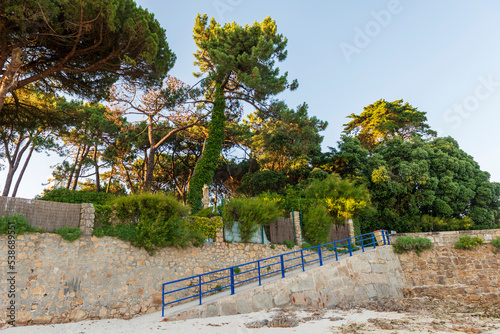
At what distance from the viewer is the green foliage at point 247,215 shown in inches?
538

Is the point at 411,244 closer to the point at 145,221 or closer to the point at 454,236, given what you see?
the point at 454,236

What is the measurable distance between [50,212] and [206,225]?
18.5ft

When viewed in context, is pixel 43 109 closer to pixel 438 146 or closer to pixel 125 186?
pixel 125 186

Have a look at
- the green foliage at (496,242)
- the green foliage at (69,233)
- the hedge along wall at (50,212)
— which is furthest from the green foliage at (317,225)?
the green foliage at (69,233)

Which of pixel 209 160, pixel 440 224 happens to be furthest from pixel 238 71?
pixel 440 224

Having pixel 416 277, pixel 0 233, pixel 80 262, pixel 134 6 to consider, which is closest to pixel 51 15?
pixel 134 6

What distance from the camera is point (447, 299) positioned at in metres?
13.2

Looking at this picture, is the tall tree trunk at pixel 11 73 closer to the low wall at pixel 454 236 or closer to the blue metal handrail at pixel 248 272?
the blue metal handrail at pixel 248 272

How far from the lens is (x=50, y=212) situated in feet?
32.0

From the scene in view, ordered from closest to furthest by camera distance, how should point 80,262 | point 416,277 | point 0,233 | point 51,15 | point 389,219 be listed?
point 0,233 < point 80,262 < point 51,15 < point 416,277 < point 389,219

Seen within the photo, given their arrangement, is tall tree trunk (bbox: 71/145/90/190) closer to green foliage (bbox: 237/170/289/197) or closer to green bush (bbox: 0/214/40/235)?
green foliage (bbox: 237/170/289/197)

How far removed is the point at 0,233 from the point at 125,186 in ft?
73.0

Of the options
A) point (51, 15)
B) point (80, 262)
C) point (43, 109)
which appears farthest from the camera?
point (43, 109)

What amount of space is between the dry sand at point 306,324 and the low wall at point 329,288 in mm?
359
